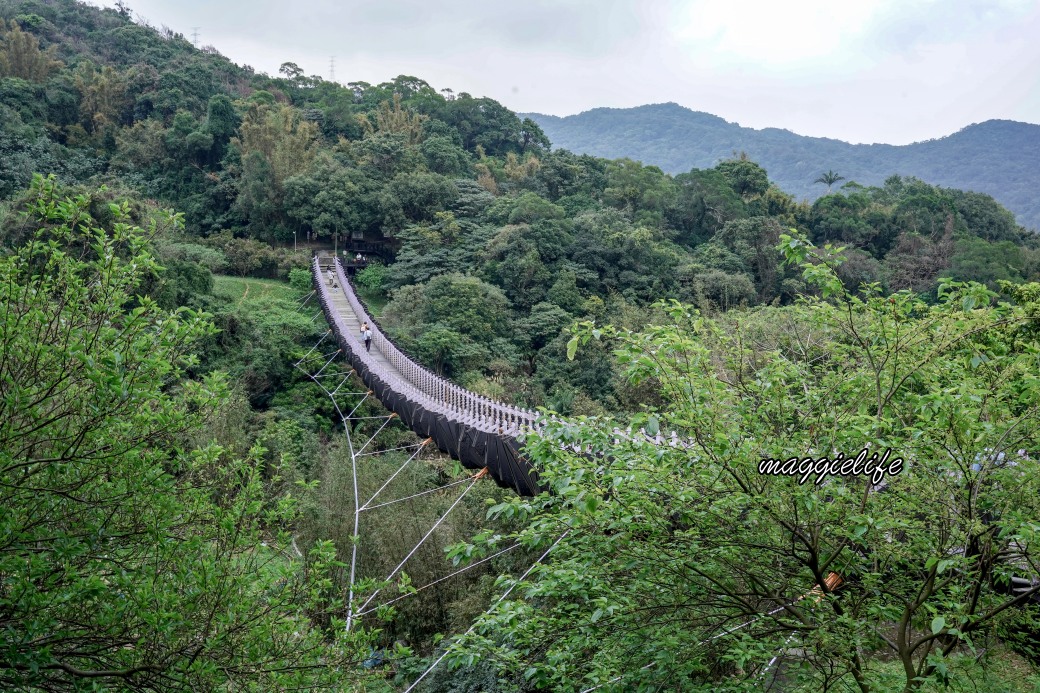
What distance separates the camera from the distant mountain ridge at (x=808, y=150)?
200 ft

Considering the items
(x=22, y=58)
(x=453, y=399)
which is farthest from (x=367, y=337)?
(x=22, y=58)

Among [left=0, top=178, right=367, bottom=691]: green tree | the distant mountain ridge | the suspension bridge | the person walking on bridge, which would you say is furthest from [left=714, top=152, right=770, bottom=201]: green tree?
[left=0, top=178, right=367, bottom=691]: green tree

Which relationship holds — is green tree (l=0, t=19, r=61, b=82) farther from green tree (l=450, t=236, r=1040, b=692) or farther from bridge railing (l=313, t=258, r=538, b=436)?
green tree (l=450, t=236, r=1040, b=692)

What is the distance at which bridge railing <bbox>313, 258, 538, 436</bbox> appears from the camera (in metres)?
8.19

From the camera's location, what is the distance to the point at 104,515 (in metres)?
3.33

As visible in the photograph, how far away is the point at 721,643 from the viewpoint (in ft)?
13.0

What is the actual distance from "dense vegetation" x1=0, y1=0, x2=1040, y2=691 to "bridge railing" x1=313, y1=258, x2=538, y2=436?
101cm

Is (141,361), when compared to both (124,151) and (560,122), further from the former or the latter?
(560,122)

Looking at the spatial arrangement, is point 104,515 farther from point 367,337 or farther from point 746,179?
point 746,179

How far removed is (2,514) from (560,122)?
329 ft

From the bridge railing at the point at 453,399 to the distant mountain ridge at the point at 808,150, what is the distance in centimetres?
3642

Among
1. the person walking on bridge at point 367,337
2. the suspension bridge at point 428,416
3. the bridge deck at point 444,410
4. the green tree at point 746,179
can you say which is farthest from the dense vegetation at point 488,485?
the green tree at point 746,179

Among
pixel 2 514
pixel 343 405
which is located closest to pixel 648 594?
pixel 2 514

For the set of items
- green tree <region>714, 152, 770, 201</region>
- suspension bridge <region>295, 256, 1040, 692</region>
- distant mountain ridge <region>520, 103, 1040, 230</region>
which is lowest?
suspension bridge <region>295, 256, 1040, 692</region>
